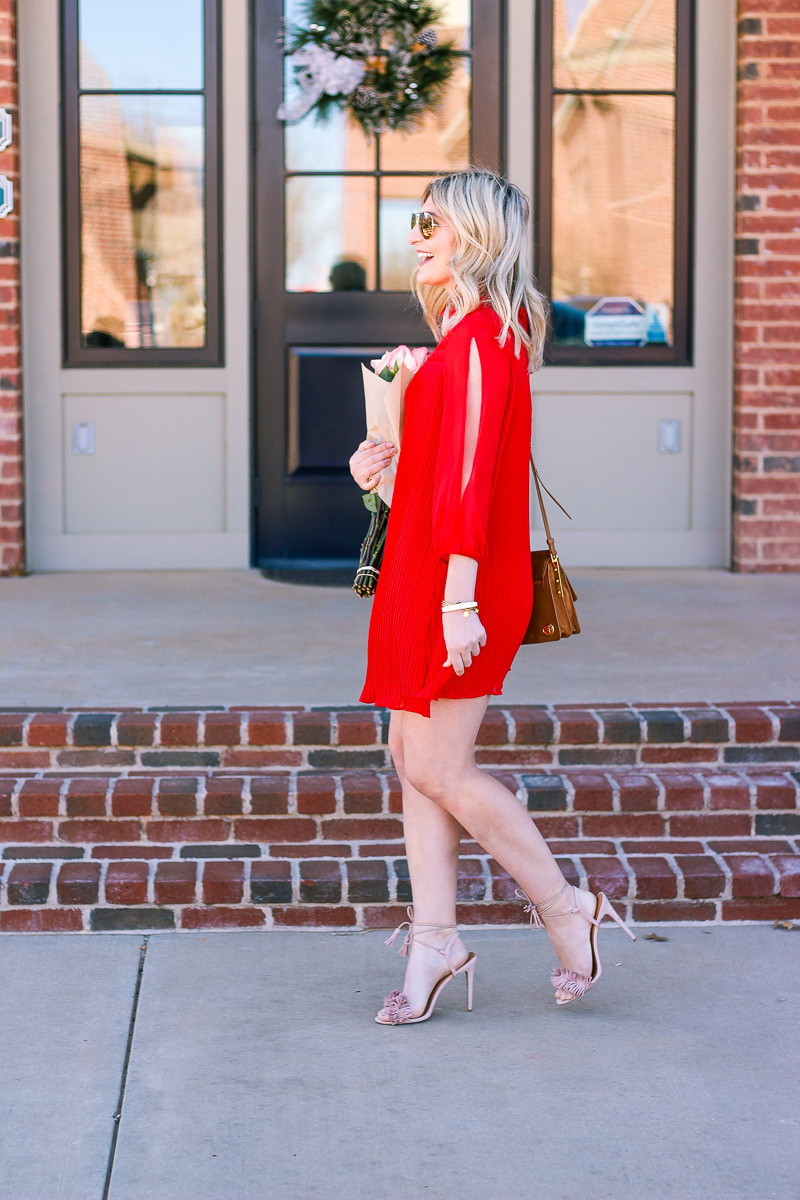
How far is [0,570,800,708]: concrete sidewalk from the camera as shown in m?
4.21

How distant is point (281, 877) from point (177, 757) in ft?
1.85

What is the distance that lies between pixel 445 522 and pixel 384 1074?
1042 mm

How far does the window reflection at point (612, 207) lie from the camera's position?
6469 mm

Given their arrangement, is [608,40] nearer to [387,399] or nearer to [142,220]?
[142,220]

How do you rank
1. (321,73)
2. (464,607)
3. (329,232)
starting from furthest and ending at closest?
(329,232) < (321,73) < (464,607)

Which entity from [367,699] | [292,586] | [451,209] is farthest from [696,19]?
[367,699]

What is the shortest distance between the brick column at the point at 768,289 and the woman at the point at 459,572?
373cm

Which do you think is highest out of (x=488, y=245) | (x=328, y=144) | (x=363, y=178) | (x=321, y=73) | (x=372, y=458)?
(x=321, y=73)

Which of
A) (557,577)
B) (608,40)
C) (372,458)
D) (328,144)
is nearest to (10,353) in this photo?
(328,144)

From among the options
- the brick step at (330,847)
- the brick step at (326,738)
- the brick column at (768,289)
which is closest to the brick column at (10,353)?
the brick step at (326,738)

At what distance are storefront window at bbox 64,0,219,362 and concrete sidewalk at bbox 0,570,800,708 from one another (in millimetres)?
1148

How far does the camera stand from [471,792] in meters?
2.79

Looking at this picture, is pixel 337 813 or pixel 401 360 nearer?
pixel 401 360

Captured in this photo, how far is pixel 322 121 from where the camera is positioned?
6441 millimetres
